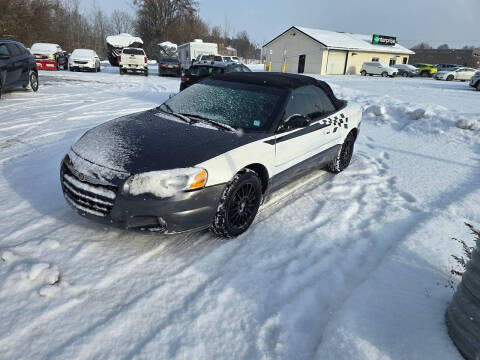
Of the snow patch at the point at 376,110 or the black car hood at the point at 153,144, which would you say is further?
the snow patch at the point at 376,110

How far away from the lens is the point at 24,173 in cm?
421

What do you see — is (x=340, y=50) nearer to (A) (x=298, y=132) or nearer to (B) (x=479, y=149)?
(B) (x=479, y=149)

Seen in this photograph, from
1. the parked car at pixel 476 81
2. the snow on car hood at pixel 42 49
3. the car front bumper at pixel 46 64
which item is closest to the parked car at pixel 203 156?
the snow on car hood at pixel 42 49

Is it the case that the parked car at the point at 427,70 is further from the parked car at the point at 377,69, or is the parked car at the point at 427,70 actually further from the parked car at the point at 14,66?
the parked car at the point at 14,66

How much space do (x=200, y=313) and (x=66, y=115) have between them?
24.2ft

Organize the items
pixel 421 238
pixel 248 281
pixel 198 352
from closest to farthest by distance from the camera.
A: pixel 198 352 → pixel 248 281 → pixel 421 238

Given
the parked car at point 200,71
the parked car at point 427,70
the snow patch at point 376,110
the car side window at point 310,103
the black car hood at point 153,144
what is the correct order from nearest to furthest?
the black car hood at point 153,144
the car side window at point 310,103
the snow patch at point 376,110
the parked car at point 200,71
the parked car at point 427,70

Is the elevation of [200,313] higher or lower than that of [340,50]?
lower

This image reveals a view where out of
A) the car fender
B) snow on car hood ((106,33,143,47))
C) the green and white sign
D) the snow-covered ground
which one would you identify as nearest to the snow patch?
the snow-covered ground

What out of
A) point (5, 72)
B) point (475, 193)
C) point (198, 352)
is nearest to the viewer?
point (198, 352)

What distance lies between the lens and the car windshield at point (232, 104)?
11.3 feet

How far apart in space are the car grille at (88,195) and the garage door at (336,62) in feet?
115

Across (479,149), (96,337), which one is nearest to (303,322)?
(96,337)

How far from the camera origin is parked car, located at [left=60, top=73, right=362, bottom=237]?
256cm
